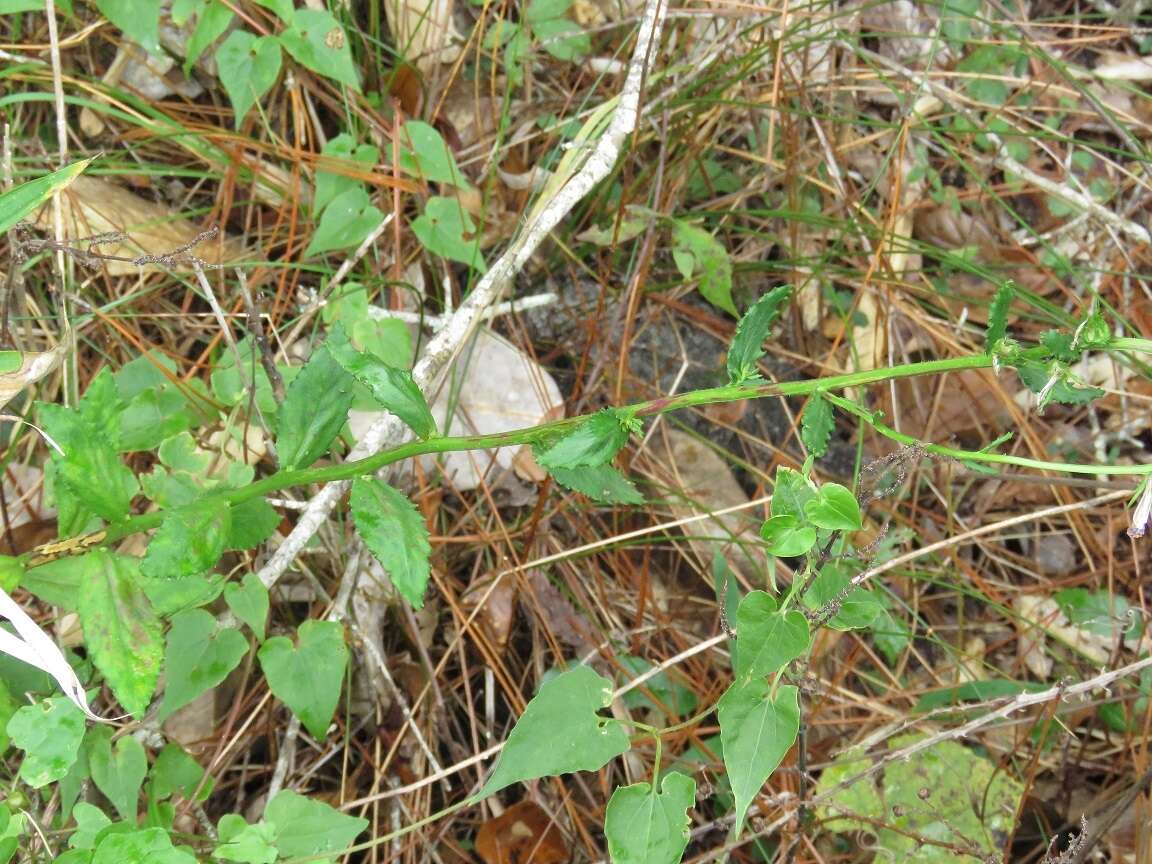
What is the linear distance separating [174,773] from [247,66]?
1309mm

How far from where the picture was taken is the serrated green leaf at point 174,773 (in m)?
1.54

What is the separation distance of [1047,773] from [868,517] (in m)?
0.63

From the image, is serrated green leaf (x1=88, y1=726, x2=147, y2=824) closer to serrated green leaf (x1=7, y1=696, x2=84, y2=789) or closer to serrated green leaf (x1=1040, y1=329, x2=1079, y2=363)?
serrated green leaf (x1=7, y1=696, x2=84, y2=789)

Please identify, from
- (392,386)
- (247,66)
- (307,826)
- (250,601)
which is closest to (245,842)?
(307,826)

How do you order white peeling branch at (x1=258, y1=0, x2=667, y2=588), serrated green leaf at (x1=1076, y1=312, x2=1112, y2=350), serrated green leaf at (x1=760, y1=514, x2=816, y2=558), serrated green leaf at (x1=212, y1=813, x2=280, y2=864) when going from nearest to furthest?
serrated green leaf at (x1=1076, y1=312, x2=1112, y2=350), serrated green leaf at (x1=760, y1=514, x2=816, y2=558), serrated green leaf at (x1=212, y1=813, x2=280, y2=864), white peeling branch at (x1=258, y1=0, x2=667, y2=588)

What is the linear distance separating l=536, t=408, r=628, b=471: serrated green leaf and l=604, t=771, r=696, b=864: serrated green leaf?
476 millimetres

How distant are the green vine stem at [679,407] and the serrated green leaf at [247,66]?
980mm

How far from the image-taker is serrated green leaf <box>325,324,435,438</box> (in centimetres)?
114

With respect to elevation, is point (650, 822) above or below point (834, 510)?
below

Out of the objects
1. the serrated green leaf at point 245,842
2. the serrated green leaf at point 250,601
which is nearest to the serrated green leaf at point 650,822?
the serrated green leaf at point 245,842

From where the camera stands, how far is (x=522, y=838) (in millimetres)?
1801

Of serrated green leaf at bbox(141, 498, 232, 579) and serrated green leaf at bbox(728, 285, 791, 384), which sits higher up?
serrated green leaf at bbox(728, 285, 791, 384)

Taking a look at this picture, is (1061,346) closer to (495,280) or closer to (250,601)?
(495,280)

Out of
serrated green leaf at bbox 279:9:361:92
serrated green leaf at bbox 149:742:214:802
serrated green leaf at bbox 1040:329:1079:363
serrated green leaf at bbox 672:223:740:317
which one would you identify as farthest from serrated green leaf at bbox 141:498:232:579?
serrated green leaf at bbox 672:223:740:317
